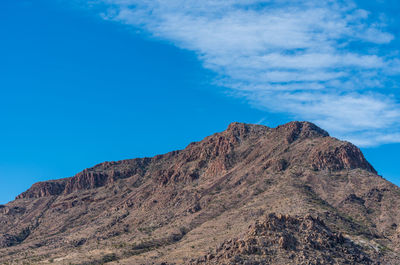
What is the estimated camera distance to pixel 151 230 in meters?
175

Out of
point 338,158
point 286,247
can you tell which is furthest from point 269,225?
point 338,158

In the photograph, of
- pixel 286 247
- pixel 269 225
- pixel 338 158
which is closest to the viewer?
pixel 286 247

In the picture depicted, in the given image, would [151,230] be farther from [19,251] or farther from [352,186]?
[352,186]

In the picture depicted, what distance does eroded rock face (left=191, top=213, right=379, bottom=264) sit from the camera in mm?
93500

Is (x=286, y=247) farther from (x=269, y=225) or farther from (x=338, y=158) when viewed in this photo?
(x=338, y=158)

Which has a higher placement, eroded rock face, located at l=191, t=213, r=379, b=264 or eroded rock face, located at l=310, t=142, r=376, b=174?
eroded rock face, located at l=310, t=142, r=376, b=174

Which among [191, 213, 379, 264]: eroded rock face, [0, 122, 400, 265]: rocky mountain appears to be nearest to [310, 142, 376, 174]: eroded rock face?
[0, 122, 400, 265]: rocky mountain

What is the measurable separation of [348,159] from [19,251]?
390ft

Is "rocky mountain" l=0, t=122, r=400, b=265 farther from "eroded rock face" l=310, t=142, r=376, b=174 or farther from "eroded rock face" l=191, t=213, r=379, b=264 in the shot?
"eroded rock face" l=310, t=142, r=376, b=174

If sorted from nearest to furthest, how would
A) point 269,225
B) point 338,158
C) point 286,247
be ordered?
point 286,247, point 269,225, point 338,158

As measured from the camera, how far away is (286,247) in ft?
319

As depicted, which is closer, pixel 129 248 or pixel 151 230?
pixel 129 248

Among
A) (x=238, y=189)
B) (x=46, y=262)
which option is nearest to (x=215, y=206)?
(x=238, y=189)

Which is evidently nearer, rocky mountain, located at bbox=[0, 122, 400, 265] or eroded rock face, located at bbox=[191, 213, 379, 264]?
eroded rock face, located at bbox=[191, 213, 379, 264]
